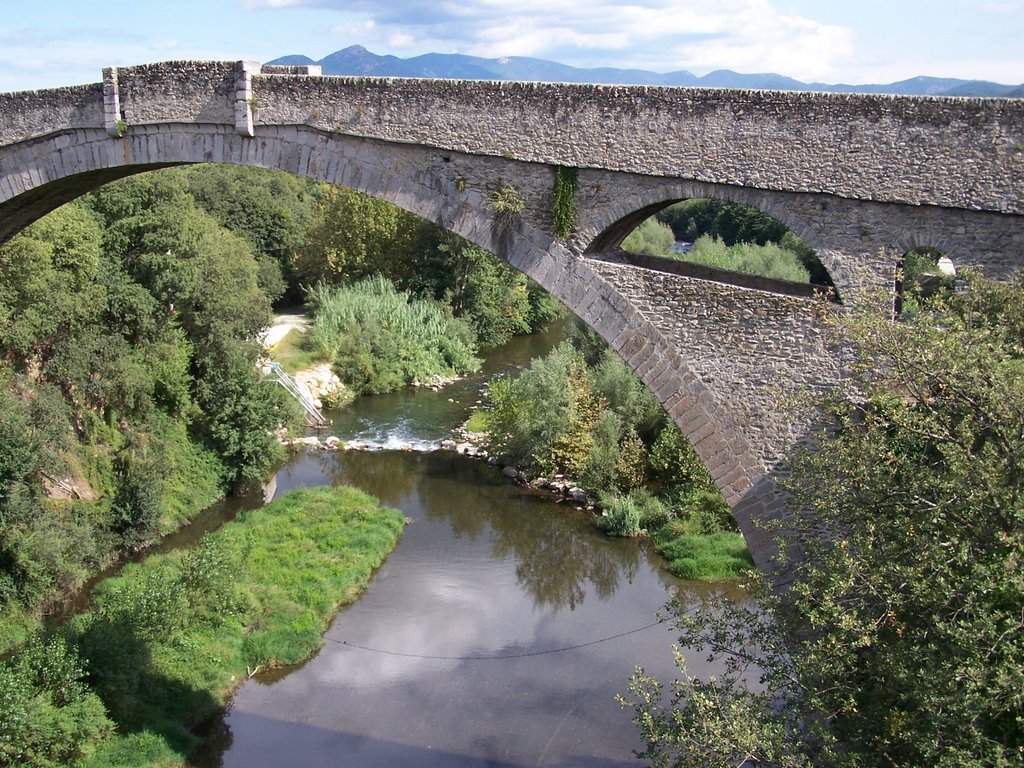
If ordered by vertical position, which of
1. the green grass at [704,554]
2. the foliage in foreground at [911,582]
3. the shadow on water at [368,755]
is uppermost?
the foliage in foreground at [911,582]

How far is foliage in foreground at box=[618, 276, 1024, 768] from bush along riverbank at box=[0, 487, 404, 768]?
755 cm

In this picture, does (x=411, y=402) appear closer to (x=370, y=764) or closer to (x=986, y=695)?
(x=370, y=764)

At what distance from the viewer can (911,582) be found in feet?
18.8

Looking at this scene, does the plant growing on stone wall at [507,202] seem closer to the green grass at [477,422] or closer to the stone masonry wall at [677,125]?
the stone masonry wall at [677,125]

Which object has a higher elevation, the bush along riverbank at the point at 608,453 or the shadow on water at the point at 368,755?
the bush along riverbank at the point at 608,453

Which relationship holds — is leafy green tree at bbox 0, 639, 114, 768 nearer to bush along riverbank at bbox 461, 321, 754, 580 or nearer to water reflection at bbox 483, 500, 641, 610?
water reflection at bbox 483, 500, 641, 610

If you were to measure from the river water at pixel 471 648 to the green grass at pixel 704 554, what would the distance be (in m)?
0.28

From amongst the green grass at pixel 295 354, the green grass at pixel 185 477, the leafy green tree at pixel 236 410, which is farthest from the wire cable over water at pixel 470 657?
the green grass at pixel 295 354

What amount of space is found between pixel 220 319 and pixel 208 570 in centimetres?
695

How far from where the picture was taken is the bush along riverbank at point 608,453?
59.6 ft

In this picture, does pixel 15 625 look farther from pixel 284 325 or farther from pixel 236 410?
pixel 284 325

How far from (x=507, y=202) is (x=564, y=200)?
2.07ft

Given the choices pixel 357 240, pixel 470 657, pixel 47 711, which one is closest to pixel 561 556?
pixel 470 657

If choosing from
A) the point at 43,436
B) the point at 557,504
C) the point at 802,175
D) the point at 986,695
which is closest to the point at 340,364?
the point at 557,504
